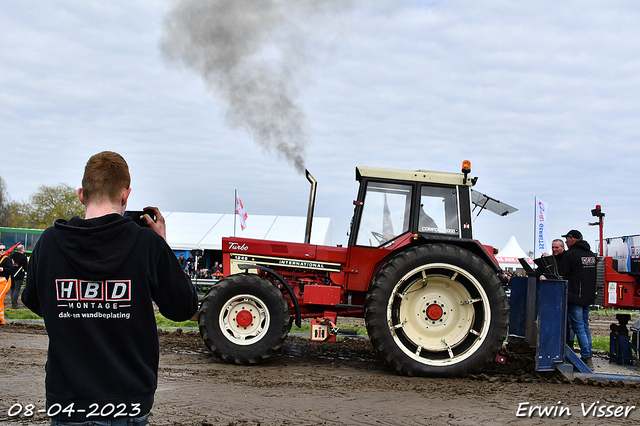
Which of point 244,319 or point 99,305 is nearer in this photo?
point 99,305

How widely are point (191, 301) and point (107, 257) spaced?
14.1 inches

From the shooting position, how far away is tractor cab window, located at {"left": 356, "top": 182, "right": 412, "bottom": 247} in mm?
6344

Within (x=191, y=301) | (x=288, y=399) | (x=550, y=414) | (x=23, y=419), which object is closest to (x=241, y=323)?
(x=288, y=399)

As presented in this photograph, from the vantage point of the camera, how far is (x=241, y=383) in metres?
5.16

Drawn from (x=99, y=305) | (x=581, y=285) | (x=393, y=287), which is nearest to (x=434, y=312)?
(x=393, y=287)

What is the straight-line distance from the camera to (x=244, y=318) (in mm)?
6098

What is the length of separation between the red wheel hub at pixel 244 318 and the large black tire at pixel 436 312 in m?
1.40

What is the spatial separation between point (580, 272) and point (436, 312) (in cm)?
223

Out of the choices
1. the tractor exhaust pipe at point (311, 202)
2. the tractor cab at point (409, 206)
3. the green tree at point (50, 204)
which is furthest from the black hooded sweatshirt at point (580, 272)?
the green tree at point (50, 204)

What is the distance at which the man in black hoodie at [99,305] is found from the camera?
1813 millimetres

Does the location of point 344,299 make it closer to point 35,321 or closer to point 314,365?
point 314,365

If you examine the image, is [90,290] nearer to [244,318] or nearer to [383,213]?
[244,318]

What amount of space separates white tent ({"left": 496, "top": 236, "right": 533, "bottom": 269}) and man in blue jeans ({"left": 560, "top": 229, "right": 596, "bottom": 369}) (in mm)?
24752

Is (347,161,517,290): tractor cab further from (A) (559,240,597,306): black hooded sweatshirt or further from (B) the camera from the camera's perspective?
(B) the camera
